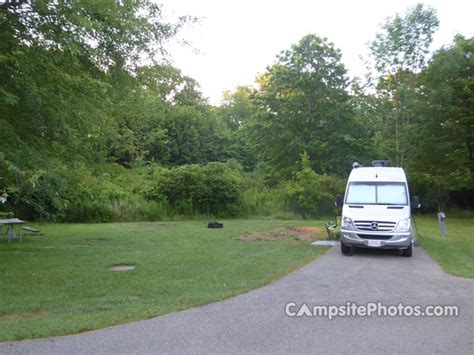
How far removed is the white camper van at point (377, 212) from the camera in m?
12.2

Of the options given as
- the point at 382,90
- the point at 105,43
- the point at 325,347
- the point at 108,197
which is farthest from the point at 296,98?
the point at 325,347

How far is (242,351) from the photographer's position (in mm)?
5180

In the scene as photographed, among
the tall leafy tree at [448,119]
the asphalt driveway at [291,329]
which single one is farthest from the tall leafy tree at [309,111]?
the asphalt driveway at [291,329]

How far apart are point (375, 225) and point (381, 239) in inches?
15.5

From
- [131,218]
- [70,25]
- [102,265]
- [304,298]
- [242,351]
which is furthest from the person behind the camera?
[131,218]

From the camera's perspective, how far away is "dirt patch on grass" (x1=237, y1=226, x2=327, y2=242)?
16.2 m

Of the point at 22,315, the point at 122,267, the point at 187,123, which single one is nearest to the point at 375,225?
the point at 122,267

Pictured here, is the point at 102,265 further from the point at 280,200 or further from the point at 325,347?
the point at 280,200

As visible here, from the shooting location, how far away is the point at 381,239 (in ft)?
40.1

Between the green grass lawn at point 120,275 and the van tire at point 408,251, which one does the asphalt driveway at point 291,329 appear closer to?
the green grass lawn at point 120,275

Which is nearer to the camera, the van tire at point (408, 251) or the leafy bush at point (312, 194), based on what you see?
the van tire at point (408, 251)

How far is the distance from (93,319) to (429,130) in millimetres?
25745

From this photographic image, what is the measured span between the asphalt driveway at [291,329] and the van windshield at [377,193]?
463 centimetres

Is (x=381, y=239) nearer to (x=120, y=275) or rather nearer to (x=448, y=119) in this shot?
(x=120, y=275)
